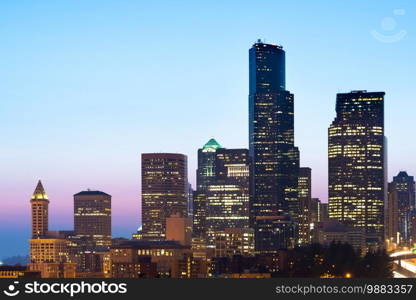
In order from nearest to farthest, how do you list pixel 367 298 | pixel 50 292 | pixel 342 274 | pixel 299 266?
1. pixel 50 292
2. pixel 367 298
3. pixel 342 274
4. pixel 299 266

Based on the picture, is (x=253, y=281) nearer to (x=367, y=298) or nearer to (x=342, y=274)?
(x=367, y=298)

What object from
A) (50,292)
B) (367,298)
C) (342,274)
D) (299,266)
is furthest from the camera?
(299,266)

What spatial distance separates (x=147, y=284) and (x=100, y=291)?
10.5ft

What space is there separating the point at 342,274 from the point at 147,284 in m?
135

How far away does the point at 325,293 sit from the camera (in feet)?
151

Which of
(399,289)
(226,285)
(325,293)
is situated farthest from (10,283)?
(399,289)

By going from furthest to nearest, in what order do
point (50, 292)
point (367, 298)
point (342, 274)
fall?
point (342, 274)
point (367, 298)
point (50, 292)

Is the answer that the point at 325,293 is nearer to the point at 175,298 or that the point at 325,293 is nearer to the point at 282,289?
the point at 282,289

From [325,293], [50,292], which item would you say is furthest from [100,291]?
[325,293]

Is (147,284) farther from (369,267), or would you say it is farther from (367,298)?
(369,267)

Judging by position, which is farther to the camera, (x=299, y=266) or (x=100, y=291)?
(x=299, y=266)

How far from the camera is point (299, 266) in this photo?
198m

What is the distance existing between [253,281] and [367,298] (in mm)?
4991

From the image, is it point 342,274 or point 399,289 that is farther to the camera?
point 342,274
